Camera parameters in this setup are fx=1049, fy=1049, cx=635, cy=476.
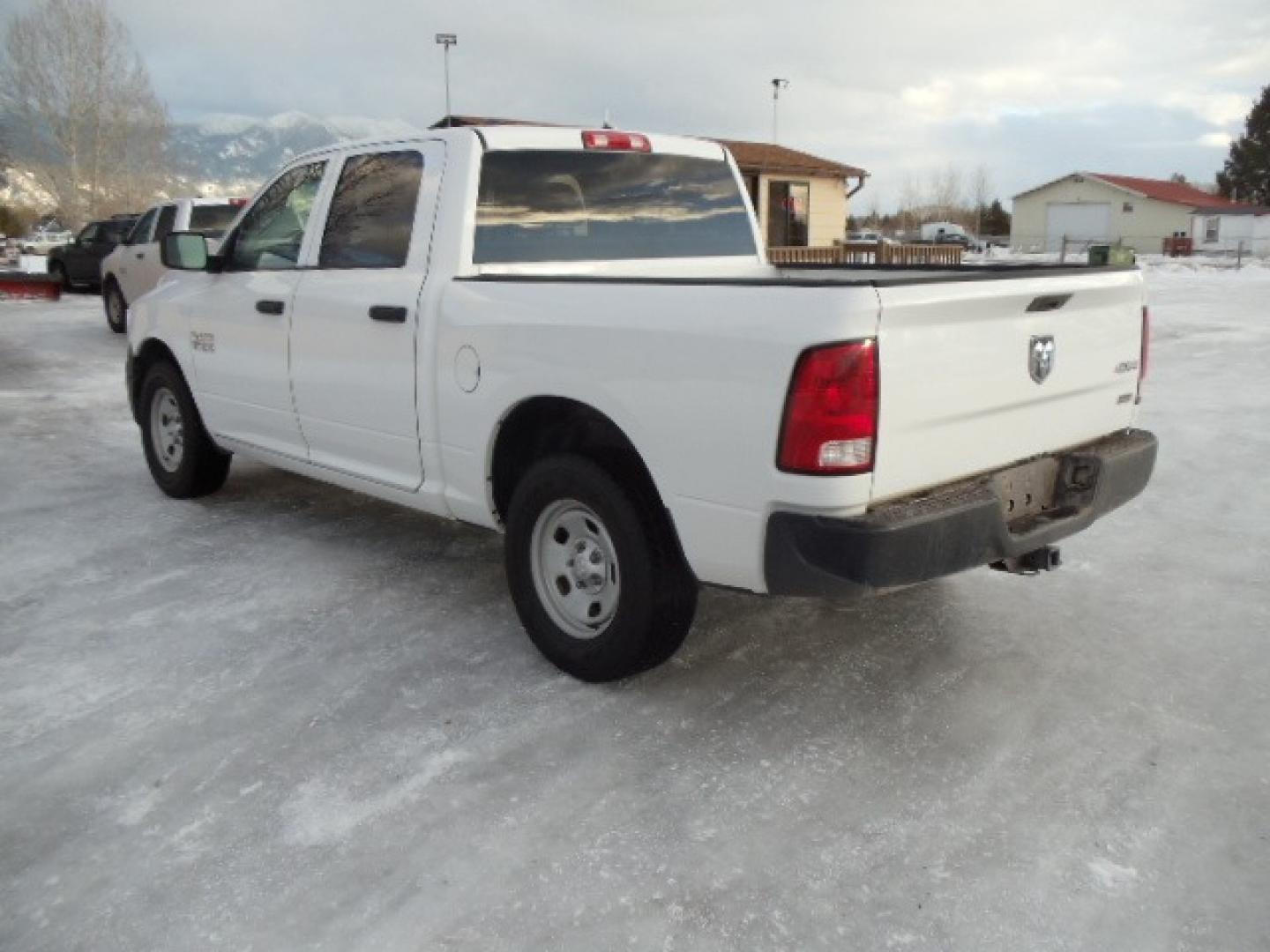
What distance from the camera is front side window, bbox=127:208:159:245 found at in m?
14.4

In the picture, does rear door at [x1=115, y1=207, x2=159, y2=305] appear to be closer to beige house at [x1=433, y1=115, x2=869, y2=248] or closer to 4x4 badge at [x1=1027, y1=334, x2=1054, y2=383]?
4x4 badge at [x1=1027, y1=334, x2=1054, y2=383]

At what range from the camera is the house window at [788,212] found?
30000 millimetres

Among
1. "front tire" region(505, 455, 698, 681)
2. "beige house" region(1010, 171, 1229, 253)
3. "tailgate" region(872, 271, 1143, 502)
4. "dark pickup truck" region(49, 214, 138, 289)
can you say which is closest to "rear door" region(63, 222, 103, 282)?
"dark pickup truck" region(49, 214, 138, 289)

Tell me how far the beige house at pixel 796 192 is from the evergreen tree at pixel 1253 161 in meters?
55.3

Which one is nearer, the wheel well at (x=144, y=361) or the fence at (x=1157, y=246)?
the wheel well at (x=144, y=361)

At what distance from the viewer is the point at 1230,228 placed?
177 feet

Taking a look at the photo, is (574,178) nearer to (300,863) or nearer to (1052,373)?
(1052,373)

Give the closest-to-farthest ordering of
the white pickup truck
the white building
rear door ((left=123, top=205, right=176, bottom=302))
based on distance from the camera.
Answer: the white pickup truck → rear door ((left=123, top=205, right=176, bottom=302)) → the white building

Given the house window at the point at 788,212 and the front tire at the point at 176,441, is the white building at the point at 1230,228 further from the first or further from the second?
the front tire at the point at 176,441

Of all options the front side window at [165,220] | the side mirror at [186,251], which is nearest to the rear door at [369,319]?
the side mirror at [186,251]

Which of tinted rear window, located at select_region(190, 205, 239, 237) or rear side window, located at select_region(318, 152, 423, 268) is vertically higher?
tinted rear window, located at select_region(190, 205, 239, 237)

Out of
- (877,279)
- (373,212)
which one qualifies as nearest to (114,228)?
(373,212)

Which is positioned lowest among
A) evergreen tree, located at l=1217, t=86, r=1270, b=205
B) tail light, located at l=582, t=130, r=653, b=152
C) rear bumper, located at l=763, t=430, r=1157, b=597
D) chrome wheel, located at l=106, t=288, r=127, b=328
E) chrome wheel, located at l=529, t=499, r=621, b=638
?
chrome wheel, located at l=529, t=499, r=621, b=638

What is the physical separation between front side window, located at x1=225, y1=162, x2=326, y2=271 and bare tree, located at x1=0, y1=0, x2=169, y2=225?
171 ft
